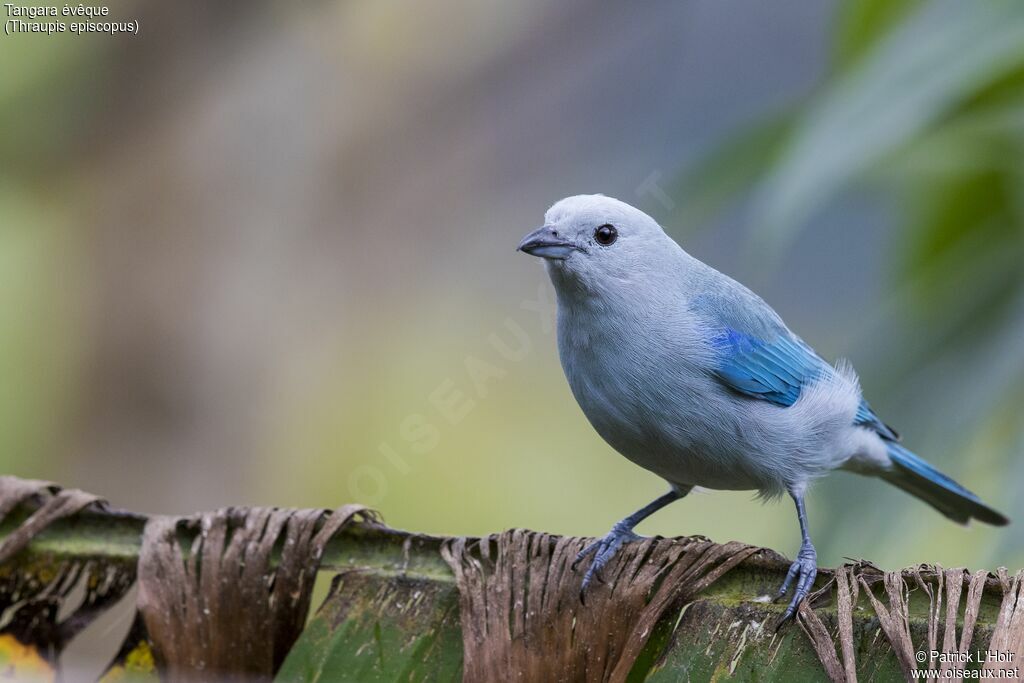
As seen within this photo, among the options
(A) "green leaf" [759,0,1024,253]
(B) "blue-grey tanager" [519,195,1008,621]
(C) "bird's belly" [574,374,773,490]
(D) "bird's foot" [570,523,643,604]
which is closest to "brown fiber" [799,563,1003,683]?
(D) "bird's foot" [570,523,643,604]

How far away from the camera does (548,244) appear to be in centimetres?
310

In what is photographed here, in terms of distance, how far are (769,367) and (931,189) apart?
1587 millimetres

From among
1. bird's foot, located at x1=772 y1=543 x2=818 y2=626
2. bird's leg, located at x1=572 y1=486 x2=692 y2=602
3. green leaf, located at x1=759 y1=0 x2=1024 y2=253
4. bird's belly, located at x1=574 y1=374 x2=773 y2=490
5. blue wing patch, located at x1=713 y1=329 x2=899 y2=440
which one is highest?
green leaf, located at x1=759 y1=0 x2=1024 y2=253

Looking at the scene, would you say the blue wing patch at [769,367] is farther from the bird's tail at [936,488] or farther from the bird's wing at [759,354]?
the bird's tail at [936,488]

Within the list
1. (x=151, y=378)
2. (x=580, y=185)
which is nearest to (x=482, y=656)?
(x=151, y=378)

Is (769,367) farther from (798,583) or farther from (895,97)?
(798,583)

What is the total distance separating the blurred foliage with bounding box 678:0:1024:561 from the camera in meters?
3.53

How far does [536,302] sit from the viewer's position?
6.70 meters

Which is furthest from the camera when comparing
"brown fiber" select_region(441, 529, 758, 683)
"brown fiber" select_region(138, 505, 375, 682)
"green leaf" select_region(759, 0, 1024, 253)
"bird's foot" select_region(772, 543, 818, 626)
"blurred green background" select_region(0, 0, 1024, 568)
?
"blurred green background" select_region(0, 0, 1024, 568)

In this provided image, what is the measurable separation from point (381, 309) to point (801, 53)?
3.16 meters

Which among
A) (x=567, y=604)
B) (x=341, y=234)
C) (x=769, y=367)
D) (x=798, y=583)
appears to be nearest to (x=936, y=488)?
(x=769, y=367)

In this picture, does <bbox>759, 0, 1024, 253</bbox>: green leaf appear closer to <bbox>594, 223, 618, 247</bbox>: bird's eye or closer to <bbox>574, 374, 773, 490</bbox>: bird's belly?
<bbox>594, 223, 618, 247</bbox>: bird's eye

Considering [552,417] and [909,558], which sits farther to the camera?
[552,417]

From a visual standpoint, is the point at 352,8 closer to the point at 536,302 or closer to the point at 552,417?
the point at 536,302
